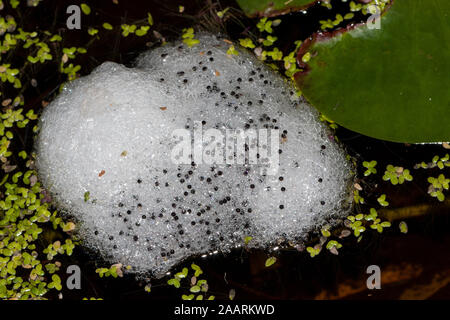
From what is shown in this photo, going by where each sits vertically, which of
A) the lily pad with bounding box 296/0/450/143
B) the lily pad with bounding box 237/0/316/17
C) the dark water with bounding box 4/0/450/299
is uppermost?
the lily pad with bounding box 237/0/316/17

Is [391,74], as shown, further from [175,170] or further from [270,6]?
[175,170]

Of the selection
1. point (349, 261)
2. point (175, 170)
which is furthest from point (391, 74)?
point (175, 170)

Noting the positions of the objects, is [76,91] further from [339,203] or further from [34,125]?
[339,203]

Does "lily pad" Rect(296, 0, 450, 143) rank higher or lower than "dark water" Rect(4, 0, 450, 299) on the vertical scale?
higher

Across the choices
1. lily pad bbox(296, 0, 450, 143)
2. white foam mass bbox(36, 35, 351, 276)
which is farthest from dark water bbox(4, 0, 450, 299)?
lily pad bbox(296, 0, 450, 143)

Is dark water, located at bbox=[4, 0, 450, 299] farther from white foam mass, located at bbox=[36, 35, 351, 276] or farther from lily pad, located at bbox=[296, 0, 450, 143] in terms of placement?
lily pad, located at bbox=[296, 0, 450, 143]

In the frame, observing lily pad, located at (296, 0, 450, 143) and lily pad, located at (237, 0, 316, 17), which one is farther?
lily pad, located at (237, 0, 316, 17)
